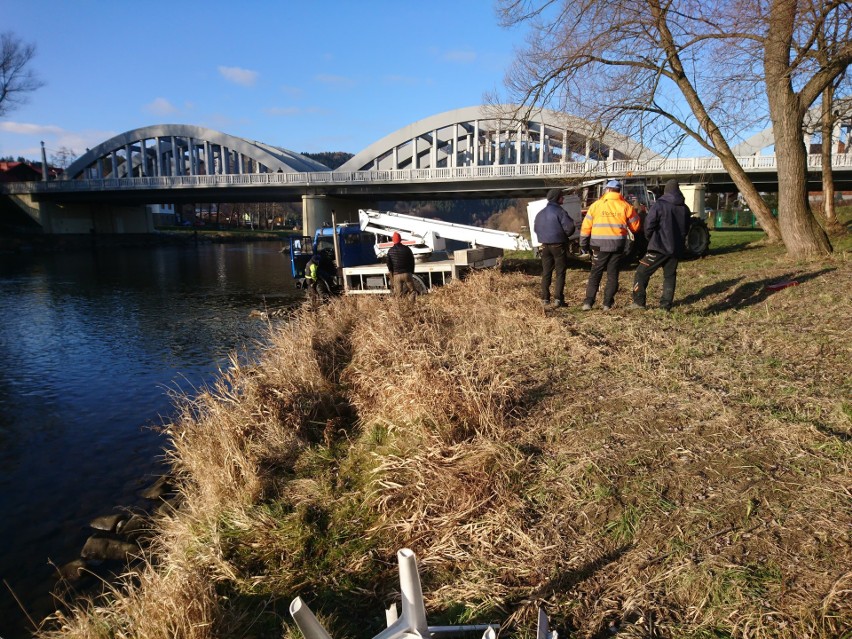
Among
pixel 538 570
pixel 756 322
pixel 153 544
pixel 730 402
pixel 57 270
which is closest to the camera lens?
pixel 538 570

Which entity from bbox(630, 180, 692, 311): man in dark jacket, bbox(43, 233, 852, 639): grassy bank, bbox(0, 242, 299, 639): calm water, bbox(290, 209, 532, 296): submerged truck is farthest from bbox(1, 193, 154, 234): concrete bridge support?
bbox(630, 180, 692, 311): man in dark jacket

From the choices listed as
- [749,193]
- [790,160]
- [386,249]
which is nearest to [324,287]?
[386,249]

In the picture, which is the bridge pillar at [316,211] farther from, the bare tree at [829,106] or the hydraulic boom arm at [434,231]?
the bare tree at [829,106]

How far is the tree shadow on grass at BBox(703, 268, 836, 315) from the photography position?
873 centimetres

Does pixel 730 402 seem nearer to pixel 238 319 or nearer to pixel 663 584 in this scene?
pixel 663 584

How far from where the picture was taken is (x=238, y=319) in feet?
57.6

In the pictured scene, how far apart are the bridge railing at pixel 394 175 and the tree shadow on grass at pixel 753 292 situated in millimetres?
21295

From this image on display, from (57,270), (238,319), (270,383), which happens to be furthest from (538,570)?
(57,270)

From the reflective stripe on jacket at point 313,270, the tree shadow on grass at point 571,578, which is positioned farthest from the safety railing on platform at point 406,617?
the reflective stripe on jacket at point 313,270

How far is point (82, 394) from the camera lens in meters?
9.91

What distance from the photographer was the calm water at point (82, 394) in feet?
18.5

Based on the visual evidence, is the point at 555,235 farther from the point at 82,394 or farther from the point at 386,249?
the point at 386,249

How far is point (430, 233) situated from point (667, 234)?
10.3 meters

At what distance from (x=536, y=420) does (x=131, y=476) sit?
5.13m
